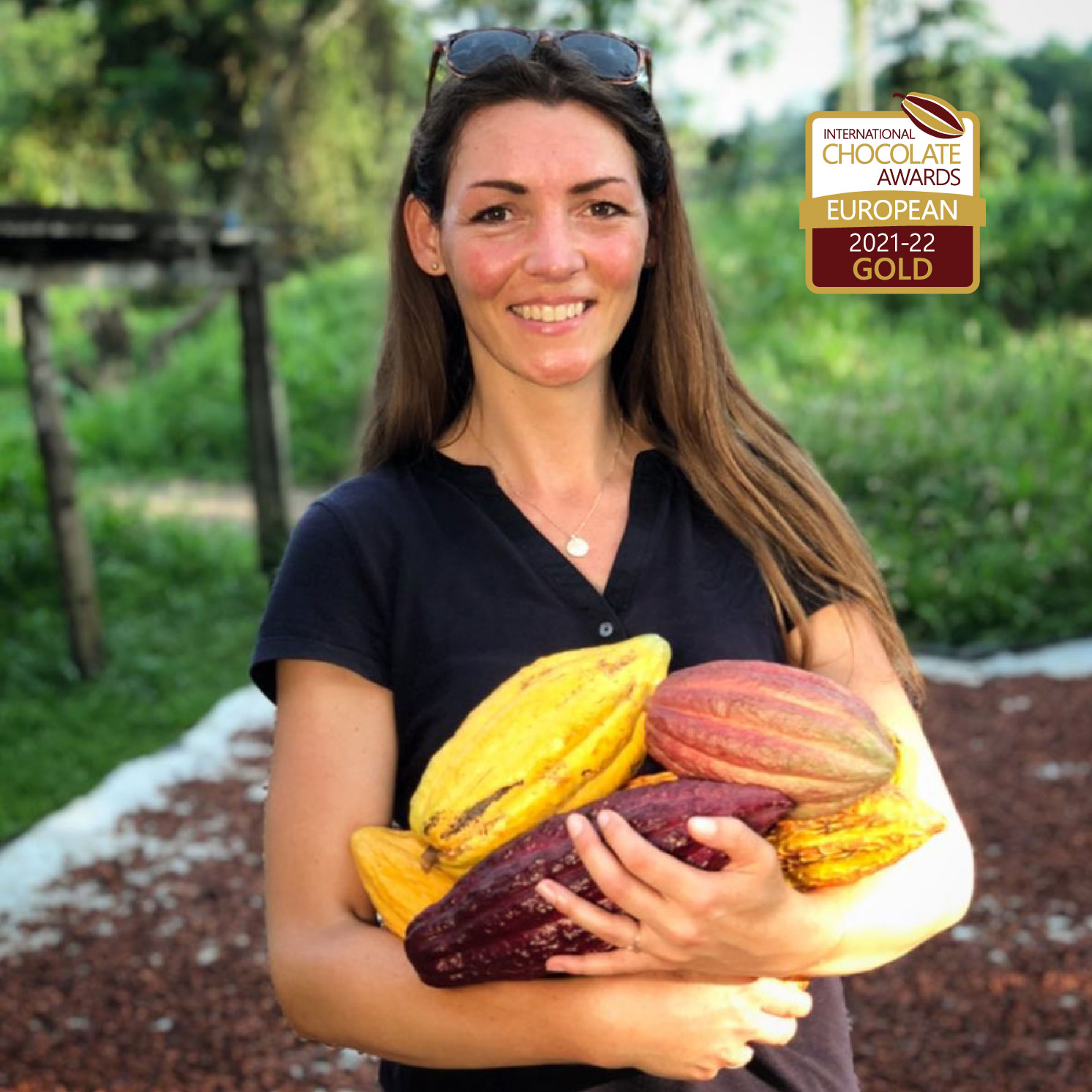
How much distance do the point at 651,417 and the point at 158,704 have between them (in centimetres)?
604

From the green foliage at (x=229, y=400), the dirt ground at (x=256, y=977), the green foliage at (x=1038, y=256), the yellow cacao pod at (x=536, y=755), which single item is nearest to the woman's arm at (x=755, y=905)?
the yellow cacao pod at (x=536, y=755)

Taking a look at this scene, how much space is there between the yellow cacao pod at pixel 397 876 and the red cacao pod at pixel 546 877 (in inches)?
1.8

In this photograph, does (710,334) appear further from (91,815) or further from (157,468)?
(157,468)

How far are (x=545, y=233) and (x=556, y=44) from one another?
25cm

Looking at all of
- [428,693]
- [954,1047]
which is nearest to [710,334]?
[428,693]

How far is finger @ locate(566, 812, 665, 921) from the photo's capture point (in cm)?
127

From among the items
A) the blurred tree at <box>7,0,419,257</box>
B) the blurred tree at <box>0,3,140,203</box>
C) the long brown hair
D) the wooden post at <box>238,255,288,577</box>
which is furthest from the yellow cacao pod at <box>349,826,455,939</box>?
the blurred tree at <box>0,3,140,203</box>

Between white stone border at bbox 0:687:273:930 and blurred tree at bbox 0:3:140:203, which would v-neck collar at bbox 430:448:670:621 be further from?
blurred tree at bbox 0:3:140:203

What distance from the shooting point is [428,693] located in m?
1.65

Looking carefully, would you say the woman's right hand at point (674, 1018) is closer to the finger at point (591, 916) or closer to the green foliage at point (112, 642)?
the finger at point (591, 916)

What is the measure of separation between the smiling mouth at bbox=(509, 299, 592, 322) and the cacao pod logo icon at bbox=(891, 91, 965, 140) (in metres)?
2.16

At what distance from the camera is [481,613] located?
167cm

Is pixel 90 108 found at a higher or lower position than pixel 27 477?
higher

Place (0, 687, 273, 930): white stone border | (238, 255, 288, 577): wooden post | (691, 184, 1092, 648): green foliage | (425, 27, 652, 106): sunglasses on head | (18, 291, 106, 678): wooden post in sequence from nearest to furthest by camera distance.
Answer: (425, 27, 652, 106): sunglasses on head → (0, 687, 273, 930): white stone border → (18, 291, 106, 678): wooden post → (691, 184, 1092, 648): green foliage → (238, 255, 288, 577): wooden post
